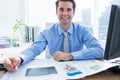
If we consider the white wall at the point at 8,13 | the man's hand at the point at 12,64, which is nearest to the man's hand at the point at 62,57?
the man's hand at the point at 12,64

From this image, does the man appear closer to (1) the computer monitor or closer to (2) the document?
(2) the document

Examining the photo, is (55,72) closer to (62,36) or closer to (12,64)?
(12,64)

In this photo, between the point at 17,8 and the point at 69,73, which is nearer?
the point at 69,73

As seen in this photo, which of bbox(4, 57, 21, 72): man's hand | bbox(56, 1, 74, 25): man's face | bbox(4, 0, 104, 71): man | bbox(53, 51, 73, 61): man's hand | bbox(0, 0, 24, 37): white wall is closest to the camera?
bbox(4, 57, 21, 72): man's hand

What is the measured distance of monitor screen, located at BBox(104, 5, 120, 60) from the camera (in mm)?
848

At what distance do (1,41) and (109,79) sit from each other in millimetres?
2045

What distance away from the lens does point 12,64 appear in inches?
40.6

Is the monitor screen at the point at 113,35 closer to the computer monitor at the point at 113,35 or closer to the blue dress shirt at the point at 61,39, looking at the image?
the computer monitor at the point at 113,35

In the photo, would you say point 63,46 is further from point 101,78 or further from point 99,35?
point 99,35

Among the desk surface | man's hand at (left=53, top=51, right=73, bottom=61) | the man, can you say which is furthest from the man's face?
the desk surface

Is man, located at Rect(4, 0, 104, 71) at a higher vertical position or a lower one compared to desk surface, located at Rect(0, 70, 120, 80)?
higher

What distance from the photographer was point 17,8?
295cm

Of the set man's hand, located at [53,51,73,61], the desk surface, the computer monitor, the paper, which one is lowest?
the desk surface

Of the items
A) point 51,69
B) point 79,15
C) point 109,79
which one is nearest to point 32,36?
point 79,15
